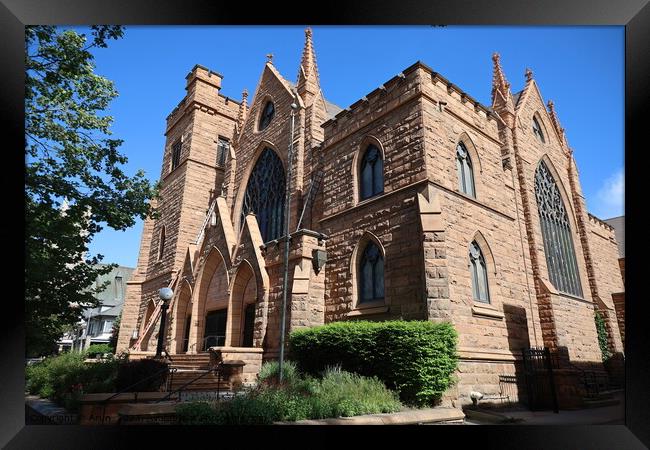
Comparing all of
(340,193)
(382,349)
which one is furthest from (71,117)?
(382,349)

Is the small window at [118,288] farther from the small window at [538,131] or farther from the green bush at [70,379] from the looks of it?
the small window at [538,131]

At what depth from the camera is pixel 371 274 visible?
12.3 m

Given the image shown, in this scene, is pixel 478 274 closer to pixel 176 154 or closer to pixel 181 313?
pixel 181 313

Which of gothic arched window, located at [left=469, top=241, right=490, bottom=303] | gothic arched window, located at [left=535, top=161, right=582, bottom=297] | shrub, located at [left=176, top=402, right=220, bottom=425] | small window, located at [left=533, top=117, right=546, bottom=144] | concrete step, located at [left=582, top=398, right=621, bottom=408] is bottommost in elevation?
concrete step, located at [left=582, top=398, right=621, bottom=408]

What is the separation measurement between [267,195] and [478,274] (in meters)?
10.9

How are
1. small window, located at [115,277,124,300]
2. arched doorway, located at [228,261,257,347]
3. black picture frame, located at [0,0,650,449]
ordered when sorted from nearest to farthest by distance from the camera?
1. black picture frame, located at [0,0,650,449]
2. arched doorway, located at [228,261,257,347]
3. small window, located at [115,277,124,300]

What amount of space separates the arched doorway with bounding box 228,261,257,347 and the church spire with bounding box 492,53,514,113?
39.8 ft

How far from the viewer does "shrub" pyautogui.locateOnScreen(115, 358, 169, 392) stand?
32.5 ft

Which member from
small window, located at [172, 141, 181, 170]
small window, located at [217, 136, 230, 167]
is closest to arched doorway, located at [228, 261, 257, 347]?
small window, located at [217, 136, 230, 167]

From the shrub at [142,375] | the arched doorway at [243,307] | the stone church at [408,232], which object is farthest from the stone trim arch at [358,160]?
the shrub at [142,375]

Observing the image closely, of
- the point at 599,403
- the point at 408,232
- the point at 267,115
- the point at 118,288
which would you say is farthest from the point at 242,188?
the point at 599,403

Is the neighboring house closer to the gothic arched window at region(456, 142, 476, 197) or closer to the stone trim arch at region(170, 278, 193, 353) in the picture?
the stone trim arch at region(170, 278, 193, 353)

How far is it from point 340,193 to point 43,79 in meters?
8.85
